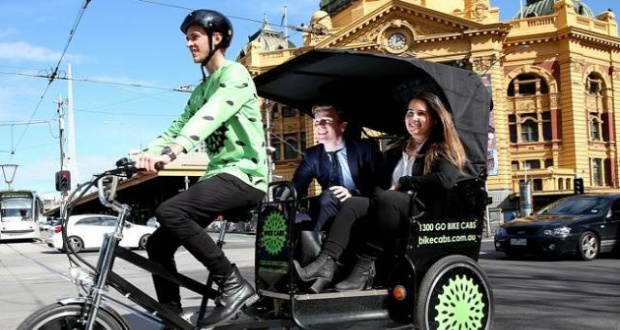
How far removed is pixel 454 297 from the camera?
458 centimetres

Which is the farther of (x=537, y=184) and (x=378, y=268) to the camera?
(x=537, y=184)

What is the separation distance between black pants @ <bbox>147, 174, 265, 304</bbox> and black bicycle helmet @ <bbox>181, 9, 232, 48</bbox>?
91 centimetres

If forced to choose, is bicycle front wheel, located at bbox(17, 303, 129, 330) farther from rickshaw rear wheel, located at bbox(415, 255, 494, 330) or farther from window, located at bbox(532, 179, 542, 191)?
window, located at bbox(532, 179, 542, 191)

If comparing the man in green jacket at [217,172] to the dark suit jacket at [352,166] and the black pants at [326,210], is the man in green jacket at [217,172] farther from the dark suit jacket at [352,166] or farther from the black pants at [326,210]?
the dark suit jacket at [352,166]

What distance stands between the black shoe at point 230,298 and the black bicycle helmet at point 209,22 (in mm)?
1472

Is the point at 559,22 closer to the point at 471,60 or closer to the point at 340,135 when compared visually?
the point at 471,60

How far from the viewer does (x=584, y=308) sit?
6902 mm

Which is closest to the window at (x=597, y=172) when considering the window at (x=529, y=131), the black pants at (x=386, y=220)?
the window at (x=529, y=131)

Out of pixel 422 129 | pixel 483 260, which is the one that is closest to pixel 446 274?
pixel 422 129

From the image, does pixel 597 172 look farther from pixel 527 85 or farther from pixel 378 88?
pixel 378 88

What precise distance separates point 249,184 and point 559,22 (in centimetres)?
5182

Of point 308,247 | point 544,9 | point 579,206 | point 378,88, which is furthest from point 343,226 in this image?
point 544,9

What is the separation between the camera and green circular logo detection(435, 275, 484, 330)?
14.8ft

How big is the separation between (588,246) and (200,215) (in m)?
11.5
